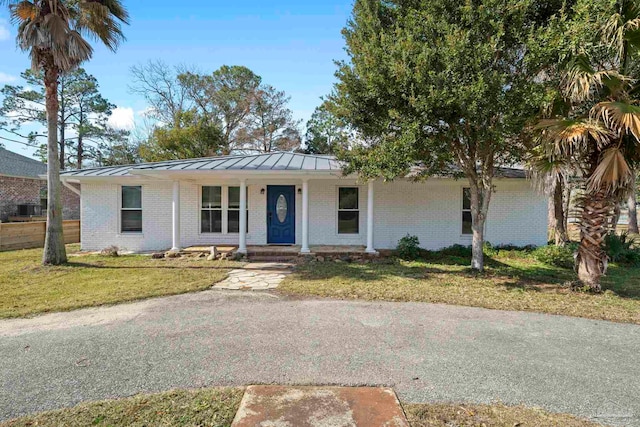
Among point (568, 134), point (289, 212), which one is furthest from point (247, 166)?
point (568, 134)

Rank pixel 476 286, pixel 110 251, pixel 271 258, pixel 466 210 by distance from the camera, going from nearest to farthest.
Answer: pixel 476 286 < pixel 271 258 < pixel 110 251 < pixel 466 210

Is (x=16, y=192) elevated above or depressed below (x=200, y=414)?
above

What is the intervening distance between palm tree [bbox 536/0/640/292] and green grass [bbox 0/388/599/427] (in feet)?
16.3

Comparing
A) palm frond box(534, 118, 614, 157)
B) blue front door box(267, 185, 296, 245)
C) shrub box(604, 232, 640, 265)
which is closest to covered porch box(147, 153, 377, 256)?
blue front door box(267, 185, 296, 245)

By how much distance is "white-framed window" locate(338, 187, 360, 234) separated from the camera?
12.0 meters

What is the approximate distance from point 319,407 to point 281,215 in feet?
30.9

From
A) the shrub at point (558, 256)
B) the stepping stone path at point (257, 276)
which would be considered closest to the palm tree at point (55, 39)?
the stepping stone path at point (257, 276)

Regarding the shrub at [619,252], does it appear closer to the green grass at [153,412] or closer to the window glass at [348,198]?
the window glass at [348,198]

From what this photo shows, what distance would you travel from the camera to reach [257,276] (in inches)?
322

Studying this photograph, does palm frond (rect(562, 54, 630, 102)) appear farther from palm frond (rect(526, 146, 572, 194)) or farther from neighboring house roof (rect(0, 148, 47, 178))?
neighboring house roof (rect(0, 148, 47, 178))

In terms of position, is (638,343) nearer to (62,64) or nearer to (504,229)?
(504,229)

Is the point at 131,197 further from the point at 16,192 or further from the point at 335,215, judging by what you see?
the point at 16,192

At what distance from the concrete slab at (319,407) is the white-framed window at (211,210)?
9648 millimetres

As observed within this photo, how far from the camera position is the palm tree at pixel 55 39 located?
8.52 m
